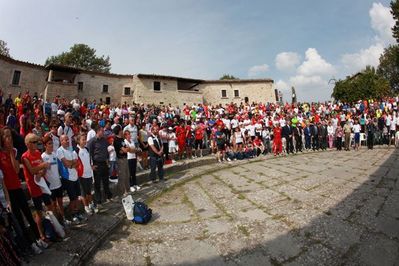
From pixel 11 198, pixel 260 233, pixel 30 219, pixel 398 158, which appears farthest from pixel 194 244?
pixel 398 158

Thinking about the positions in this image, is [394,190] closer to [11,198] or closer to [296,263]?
[296,263]

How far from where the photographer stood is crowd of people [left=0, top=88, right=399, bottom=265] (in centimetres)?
385

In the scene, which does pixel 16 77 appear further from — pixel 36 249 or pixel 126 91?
pixel 36 249

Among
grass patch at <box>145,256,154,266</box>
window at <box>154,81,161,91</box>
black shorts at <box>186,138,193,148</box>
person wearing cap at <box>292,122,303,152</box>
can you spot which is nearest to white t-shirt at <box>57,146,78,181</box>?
grass patch at <box>145,256,154,266</box>

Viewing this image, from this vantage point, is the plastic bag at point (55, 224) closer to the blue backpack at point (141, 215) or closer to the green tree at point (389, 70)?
the blue backpack at point (141, 215)

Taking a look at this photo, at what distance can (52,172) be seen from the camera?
4605 millimetres

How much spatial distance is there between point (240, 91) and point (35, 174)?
103 feet

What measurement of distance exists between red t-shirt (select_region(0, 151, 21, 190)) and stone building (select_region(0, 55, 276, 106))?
72.7ft

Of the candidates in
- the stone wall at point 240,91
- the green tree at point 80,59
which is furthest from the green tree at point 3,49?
the stone wall at point 240,91

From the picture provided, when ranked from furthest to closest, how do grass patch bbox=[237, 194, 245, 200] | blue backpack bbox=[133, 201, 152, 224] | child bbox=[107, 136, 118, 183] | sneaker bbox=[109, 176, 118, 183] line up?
sneaker bbox=[109, 176, 118, 183]
child bbox=[107, 136, 118, 183]
grass patch bbox=[237, 194, 245, 200]
blue backpack bbox=[133, 201, 152, 224]

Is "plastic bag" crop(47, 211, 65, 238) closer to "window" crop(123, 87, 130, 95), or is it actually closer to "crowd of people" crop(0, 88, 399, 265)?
"crowd of people" crop(0, 88, 399, 265)

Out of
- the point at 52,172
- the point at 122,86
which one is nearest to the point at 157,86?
the point at 122,86

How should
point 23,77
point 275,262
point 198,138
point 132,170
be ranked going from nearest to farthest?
point 275,262, point 132,170, point 198,138, point 23,77

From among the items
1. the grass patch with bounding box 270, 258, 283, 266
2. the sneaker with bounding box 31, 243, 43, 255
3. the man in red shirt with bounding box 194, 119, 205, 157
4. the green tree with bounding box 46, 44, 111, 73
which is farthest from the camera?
the green tree with bounding box 46, 44, 111, 73
